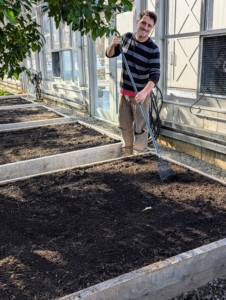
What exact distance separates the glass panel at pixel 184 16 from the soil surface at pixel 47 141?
1.92 metres

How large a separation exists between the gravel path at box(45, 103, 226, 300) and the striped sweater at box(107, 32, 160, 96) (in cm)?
125

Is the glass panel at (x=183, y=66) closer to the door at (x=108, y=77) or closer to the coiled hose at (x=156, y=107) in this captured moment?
the coiled hose at (x=156, y=107)

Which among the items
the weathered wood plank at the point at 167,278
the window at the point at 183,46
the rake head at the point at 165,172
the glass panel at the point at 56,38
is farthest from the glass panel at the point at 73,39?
the weathered wood plank at the point at 167,278

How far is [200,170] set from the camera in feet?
14.1

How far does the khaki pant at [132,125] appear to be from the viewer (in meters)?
4.21

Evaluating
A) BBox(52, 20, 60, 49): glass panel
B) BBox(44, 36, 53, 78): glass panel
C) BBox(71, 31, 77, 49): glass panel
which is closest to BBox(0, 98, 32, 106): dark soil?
BBox(44, 36, 53, 78): glass panel

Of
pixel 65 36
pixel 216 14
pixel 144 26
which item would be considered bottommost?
pixel 144 26

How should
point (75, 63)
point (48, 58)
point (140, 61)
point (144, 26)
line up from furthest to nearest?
point (48, 58), point (75, 63), point (140, 61), point (144, 26)

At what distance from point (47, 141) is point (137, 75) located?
194cm

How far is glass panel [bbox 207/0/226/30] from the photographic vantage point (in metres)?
4.01

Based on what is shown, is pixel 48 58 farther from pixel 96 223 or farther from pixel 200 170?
pixel 96 223

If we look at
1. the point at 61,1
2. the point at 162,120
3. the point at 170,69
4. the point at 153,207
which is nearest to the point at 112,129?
the point at 162,120

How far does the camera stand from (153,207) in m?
2.87

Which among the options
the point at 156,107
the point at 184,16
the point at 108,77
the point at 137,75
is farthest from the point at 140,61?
the point at 108,77
